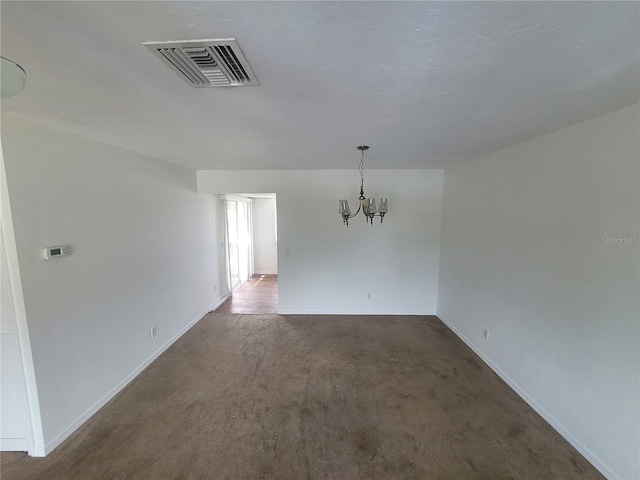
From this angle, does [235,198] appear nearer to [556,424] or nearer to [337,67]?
[337,67]

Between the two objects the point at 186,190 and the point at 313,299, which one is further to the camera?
the point at 313,299

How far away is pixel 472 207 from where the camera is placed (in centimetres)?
332

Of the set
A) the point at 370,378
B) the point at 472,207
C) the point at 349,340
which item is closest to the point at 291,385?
the point at 370,378

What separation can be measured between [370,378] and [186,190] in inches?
141

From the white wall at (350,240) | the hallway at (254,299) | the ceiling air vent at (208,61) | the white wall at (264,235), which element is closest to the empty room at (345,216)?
the ceiling air vent at (208,61)

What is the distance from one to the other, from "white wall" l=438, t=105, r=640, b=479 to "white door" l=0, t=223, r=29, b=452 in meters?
4.10

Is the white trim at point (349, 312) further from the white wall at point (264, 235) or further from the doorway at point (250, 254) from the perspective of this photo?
the white wall at point (264, 235)

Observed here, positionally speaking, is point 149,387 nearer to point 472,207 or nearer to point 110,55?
point 110,55

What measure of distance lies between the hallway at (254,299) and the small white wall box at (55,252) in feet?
9.55

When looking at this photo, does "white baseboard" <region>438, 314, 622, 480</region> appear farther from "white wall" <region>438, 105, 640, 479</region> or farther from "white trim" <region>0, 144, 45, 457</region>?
"white trim" <region>0, 144, 45, 457</region>

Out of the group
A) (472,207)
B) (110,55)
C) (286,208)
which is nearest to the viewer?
(110,55)

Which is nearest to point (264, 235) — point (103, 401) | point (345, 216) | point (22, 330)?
point (345, 216)

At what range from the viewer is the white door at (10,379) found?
5.63ft

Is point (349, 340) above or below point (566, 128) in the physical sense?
below
